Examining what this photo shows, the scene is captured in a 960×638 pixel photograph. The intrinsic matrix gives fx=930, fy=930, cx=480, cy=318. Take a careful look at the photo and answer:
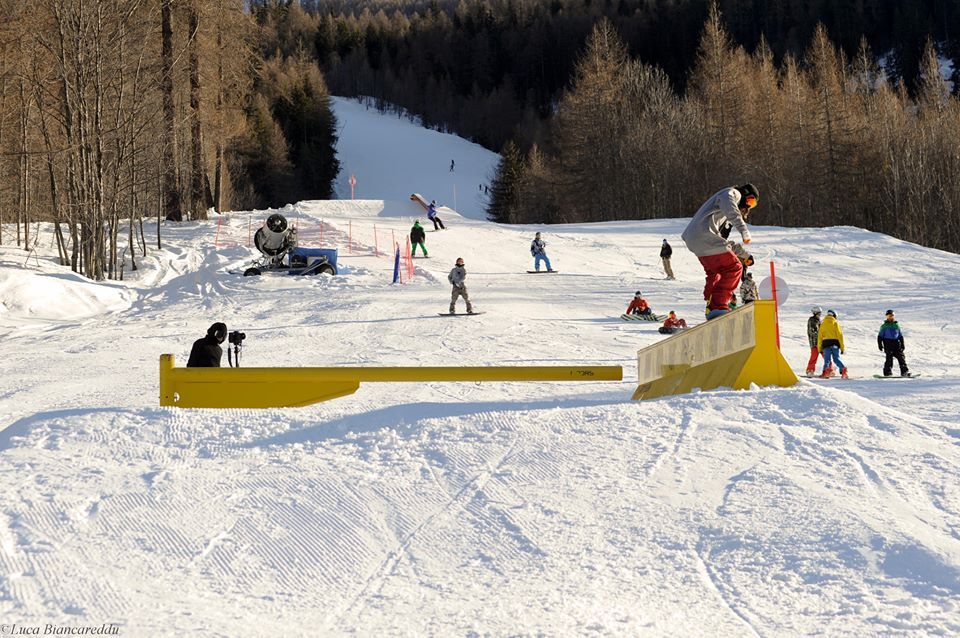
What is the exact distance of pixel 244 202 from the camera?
232 feet

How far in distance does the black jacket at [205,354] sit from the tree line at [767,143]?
4787cm

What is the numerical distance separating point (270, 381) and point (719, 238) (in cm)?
494

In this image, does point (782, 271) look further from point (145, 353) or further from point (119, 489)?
point (119, 489)

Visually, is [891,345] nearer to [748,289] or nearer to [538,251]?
[748,289]

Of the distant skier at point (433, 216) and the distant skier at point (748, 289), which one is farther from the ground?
the distant skier at point (433, 216)

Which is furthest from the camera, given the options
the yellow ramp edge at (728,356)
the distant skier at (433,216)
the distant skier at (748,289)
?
the distant skier at (433,216)

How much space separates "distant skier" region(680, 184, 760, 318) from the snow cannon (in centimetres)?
1648

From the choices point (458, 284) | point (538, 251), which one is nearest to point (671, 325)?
point (458, 284)

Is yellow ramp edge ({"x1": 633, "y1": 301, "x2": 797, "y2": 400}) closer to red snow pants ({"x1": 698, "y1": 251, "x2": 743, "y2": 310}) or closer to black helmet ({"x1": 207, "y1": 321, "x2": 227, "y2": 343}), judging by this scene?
red snow pants ({"x1": 698, "y1": 251, "x2": 743, "y2": 310})

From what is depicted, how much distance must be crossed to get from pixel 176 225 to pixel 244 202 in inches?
1369

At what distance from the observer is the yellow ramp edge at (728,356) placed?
8.16 meters

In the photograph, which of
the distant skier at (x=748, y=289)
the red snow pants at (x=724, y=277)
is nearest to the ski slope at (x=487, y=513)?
the red snow pants at (x=724, y=277)

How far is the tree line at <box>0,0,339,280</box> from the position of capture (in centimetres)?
2473

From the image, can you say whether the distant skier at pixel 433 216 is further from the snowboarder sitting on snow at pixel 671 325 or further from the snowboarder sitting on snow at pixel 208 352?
the snowboarder sitting on snow at pixel 208 352
